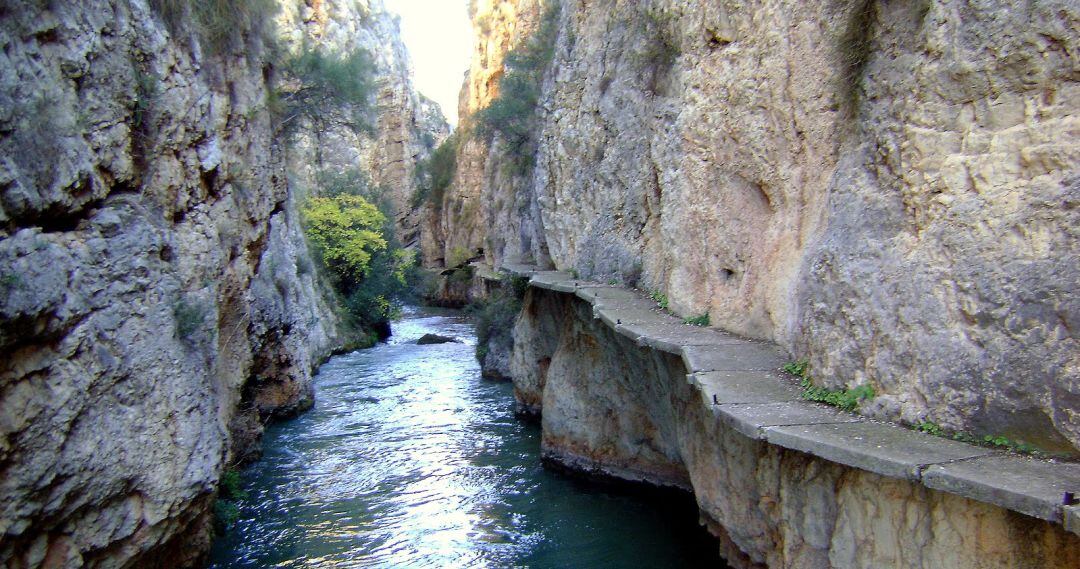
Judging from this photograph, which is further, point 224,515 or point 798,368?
point 224,515

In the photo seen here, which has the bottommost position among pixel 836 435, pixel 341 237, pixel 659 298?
pixel 836 435

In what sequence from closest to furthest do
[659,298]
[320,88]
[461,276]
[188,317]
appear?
[188,317] → [659,298] → [320,88] → [461,276]

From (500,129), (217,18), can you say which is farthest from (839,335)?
(500,129)

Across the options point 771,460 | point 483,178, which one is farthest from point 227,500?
point 483,178

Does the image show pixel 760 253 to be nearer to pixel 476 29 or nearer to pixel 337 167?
pixel 476 29

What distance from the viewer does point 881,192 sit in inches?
275

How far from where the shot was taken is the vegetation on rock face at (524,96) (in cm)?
2178

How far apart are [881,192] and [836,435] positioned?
7.67 ft

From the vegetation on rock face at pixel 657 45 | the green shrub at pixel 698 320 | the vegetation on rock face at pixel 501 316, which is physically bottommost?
the vegetation on rock face at pixel 501 316

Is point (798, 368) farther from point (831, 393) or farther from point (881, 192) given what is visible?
point (881, 192)

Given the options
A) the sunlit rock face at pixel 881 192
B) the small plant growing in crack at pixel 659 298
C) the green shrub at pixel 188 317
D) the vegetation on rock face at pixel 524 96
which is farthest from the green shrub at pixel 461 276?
the green shrub at pixel 188 317

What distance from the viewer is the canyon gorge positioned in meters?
5.51

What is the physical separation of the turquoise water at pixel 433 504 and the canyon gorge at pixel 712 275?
3.24 ft

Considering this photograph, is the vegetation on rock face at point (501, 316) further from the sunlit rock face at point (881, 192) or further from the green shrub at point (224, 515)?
the green shrub at point (224, 515)
